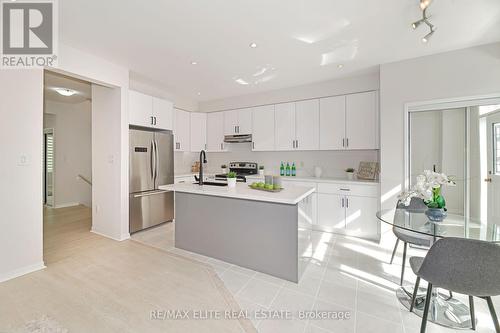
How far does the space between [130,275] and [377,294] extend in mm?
2616

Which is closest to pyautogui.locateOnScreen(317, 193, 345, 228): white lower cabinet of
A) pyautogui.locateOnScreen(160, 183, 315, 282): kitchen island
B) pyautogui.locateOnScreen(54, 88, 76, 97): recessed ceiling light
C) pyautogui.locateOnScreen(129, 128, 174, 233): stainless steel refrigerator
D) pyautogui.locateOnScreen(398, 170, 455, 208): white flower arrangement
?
pyautogui.locateOnScreen(160, 183, 315, 282): kitchen island

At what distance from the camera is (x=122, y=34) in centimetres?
249

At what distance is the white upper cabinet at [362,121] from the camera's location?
11.9 ft

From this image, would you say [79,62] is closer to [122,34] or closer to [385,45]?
[122,34]

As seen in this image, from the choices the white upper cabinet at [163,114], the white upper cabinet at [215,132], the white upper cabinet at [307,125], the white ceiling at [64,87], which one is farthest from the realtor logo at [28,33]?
the white upper cabinet at [307,125]

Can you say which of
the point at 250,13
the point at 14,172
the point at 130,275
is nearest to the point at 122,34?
the point at 250,13

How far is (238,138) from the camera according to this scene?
4.93 metres

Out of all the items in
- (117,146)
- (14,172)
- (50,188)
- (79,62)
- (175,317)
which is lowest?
(175,317)

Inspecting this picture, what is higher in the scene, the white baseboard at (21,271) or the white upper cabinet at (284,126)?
the white upper cabinet at (284,126)

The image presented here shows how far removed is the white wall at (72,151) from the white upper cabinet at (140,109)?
115 inches

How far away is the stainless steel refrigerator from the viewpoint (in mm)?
3633

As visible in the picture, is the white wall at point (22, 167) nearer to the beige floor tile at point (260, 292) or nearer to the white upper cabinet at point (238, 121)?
the beige floor tile at point (260, 292)

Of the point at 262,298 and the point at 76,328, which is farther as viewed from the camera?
the point at 262,298

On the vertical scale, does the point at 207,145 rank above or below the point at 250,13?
below
